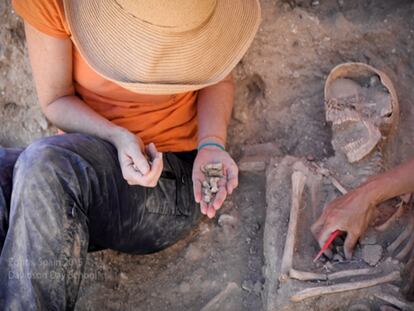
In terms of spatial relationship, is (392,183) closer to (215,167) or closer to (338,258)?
(338,258)

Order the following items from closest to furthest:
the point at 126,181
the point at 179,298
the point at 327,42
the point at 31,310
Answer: the point at 31,310
the point at 126,181
the point at 179,298
the point at 327,42

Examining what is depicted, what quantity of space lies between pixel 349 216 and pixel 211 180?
17.6 inches

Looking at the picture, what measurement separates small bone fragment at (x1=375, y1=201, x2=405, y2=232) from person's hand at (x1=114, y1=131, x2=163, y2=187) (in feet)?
2.48

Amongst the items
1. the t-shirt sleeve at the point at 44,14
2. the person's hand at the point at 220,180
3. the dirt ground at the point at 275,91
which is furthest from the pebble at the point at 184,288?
the t-shirt sleeve at the point at 44,14

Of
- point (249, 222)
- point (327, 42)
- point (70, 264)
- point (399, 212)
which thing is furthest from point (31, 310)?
point (327, 42)

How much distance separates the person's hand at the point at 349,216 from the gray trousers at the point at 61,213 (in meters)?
0.53

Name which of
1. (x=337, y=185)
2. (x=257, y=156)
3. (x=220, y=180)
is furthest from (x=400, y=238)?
(x=257, y=156)

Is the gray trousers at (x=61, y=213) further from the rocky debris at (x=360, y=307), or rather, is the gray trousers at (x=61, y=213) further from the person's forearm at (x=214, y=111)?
the rocky debris at (x=360, y=307)

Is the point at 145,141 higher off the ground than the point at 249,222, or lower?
higher

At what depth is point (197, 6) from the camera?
208cm

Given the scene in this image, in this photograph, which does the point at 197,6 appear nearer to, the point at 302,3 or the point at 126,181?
the point at 126,181

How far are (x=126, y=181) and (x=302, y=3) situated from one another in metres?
1.15

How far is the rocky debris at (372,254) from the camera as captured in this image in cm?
229

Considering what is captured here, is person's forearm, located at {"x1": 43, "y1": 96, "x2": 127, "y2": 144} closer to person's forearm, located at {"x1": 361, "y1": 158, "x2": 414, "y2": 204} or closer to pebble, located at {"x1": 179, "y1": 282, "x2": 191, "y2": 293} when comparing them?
pebble, located at {"x1": 179, "y1": 282, "x2": 191, "y2": 293}
